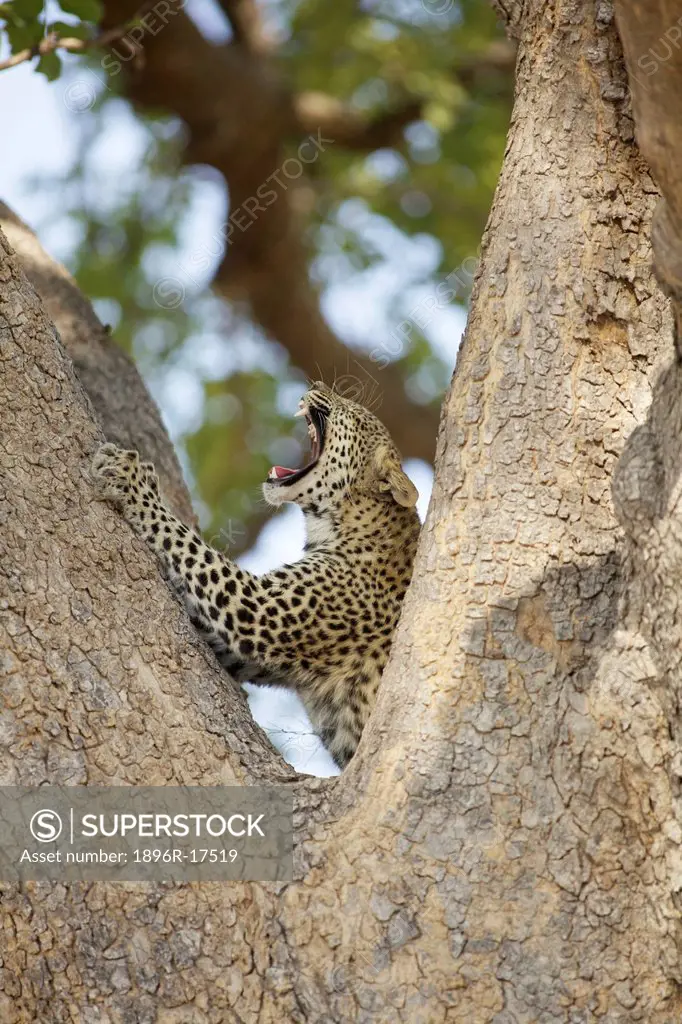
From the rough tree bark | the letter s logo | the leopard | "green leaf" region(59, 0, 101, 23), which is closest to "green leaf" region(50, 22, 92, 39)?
"green leaf" region(59, 0, 101, 23)

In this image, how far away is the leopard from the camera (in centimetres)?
546

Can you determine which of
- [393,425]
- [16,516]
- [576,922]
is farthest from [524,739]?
[393,425]

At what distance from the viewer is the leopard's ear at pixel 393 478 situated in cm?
668

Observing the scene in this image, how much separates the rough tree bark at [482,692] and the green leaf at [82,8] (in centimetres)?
251

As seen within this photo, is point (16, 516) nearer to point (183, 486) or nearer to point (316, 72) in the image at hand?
point (183, 486)

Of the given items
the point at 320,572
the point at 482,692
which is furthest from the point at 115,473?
the point at 320,572

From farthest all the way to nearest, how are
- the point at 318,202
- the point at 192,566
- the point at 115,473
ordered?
the point at 318,202, the point at 192,566, the point at 115,473

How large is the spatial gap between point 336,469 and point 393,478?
394 millimetres

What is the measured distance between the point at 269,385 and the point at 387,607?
24.6 ft

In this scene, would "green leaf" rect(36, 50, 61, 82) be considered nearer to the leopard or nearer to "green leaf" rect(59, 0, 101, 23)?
"green leaf" rect(59, 0, 101, 23)

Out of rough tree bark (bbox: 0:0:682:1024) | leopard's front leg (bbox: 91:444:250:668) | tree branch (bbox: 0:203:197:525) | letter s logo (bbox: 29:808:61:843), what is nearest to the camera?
rough tree bark (bbox: 0:0:682:1024)

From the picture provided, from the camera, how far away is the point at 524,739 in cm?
372

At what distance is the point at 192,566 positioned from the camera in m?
5.54

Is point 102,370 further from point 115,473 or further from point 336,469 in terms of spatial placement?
point 115,473
